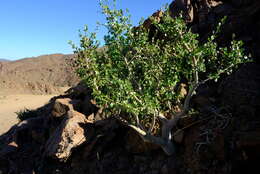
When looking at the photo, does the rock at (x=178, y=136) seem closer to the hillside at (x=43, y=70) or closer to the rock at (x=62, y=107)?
the rock at (x=62, y=107)

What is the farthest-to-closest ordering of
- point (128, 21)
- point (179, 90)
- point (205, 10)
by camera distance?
point (205, 10), point (179, 90), point (128, 21)

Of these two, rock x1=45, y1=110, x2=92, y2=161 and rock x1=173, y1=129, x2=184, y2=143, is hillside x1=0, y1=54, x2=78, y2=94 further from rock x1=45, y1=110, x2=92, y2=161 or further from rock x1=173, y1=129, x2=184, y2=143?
rock x1=173, y1=129, x2=184, y2=143

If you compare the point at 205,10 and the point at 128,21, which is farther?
the point at 205,10

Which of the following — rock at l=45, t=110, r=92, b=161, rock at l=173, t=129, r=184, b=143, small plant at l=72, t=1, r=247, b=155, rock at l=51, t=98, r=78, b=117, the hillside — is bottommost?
rock at l=45, t=110, r=92, b=161

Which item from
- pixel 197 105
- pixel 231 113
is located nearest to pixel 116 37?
pixel 197 105

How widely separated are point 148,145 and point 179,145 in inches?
36.7

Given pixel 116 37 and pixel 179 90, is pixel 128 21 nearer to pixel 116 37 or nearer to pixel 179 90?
pixel 116 37

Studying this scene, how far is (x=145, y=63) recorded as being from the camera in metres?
6.29

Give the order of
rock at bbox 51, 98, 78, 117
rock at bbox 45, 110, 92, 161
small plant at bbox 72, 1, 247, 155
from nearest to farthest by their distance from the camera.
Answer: small plant at bbox 72, 1, 247, 155 → rock at bbox 45, 110, 92, 161 → rock at bbox 51, 98, 78, 117

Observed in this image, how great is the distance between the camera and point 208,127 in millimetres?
5508

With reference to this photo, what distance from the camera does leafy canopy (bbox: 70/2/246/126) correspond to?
17.5ft

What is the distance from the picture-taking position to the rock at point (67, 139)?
23.7ft

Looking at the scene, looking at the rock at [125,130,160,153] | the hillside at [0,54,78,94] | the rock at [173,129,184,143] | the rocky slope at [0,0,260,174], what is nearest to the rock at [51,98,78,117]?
the rocky slope at [0,0,260,174]

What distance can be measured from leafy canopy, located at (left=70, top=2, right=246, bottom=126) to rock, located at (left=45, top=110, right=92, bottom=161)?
7.26 ft
